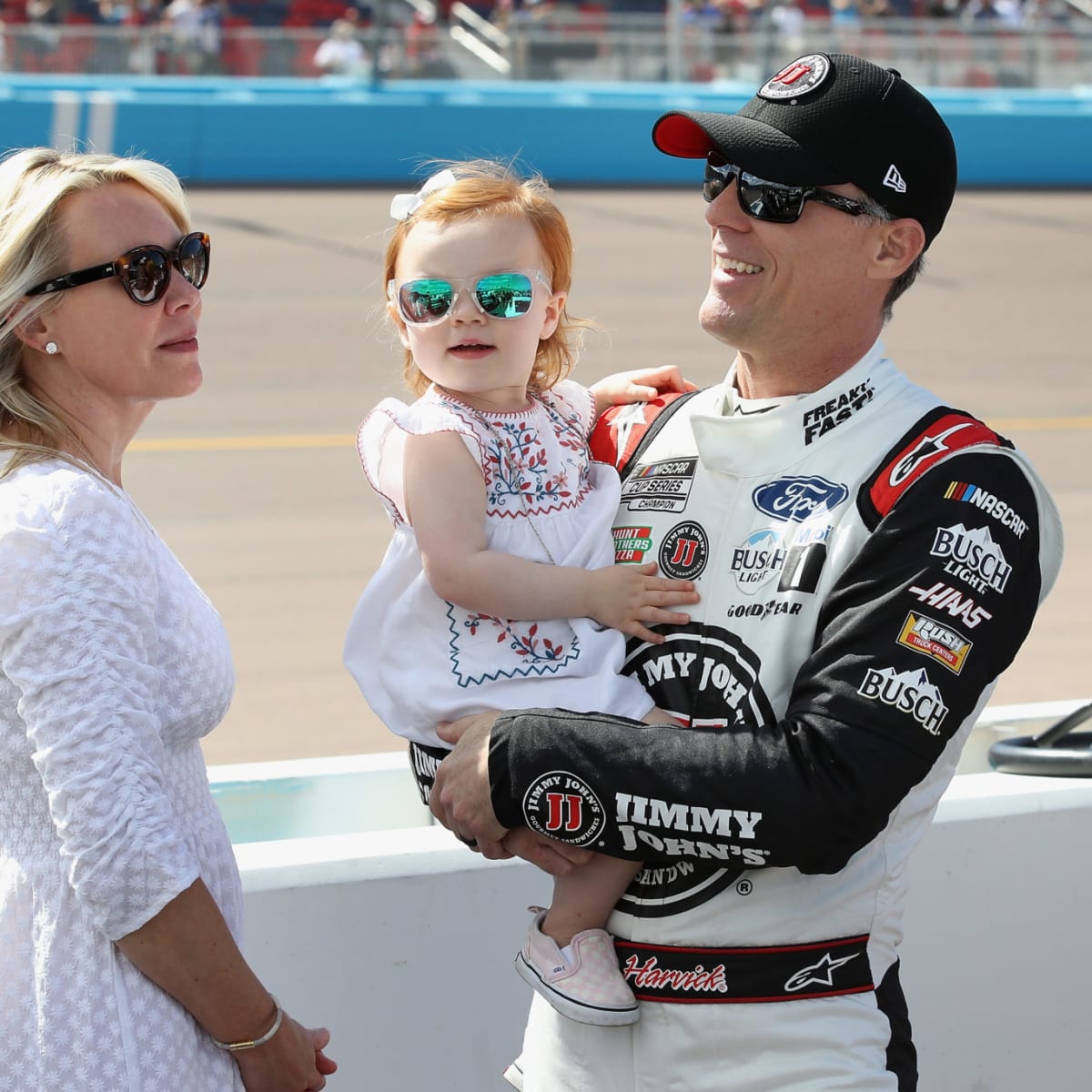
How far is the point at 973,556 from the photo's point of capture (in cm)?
184

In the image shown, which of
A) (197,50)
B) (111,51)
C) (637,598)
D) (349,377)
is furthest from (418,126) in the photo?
(637,598)

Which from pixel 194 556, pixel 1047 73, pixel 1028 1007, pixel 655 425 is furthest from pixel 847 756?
pixel 1047 73

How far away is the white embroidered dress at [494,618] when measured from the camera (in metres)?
2.16

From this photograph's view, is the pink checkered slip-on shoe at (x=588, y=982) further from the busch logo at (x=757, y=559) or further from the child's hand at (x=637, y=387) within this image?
the child's hand at (x=637, y=387)

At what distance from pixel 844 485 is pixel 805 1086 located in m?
0.79

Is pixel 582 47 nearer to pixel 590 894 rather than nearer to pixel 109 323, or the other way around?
pixel 109 323

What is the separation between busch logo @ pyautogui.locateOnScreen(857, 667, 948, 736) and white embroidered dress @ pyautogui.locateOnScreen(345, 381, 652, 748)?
38 cm

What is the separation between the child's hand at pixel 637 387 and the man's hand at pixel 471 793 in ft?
2.41

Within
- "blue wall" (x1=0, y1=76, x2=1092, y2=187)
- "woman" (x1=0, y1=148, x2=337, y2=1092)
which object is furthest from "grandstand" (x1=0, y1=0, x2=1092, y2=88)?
"woman" (x1=0, y1=148, x2=337, y2=1092)

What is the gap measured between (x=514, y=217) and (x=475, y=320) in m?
0.19

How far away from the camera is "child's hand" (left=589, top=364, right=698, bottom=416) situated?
2547 mm

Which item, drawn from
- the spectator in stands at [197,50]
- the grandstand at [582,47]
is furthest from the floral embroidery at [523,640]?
→ the spectator in stands at [197,50]

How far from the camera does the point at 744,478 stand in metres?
2.12

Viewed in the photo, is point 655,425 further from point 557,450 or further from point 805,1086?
point 805,1086
